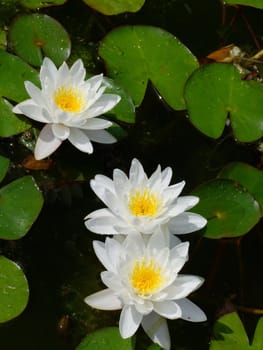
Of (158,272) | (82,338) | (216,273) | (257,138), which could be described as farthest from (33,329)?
(257,138)

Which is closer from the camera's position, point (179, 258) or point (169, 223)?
point (179, 258)

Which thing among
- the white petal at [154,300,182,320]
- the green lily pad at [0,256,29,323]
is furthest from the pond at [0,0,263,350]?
the white petal at [154,300,182,320]

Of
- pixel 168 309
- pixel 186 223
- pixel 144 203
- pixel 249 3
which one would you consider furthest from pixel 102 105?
pixel 249 3

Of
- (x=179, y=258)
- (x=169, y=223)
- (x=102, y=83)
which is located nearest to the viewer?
(x=179, y=258)

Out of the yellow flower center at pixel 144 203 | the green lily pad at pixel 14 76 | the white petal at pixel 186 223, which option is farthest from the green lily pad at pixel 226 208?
the green lily pad at pixel 14 76

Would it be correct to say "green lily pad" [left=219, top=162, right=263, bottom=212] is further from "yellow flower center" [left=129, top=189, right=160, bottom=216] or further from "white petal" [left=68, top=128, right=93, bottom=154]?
"white petal" [left=68, top=128, right=93, bottom=154]

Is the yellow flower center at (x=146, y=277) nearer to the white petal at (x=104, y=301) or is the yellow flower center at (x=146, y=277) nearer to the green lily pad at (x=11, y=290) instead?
the white petal at (x=104, y=301)

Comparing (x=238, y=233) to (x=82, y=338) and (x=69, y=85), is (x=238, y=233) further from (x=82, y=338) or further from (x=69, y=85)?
(x=69, y=85)

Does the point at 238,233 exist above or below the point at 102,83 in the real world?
below
